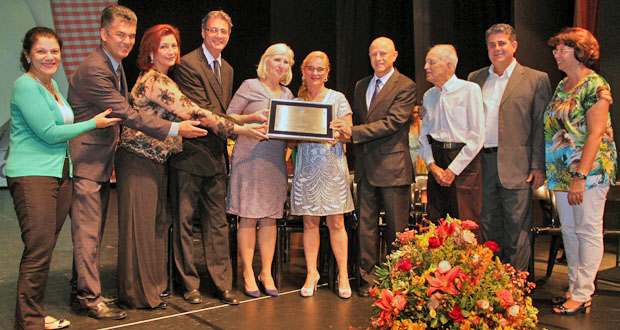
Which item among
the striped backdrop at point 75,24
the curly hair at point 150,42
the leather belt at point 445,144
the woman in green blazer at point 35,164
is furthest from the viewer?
the striped backdrop at point 75,24

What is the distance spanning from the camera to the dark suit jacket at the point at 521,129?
3617 mm

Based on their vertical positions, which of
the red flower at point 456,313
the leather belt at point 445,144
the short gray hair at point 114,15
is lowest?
the red flower at point 456,313

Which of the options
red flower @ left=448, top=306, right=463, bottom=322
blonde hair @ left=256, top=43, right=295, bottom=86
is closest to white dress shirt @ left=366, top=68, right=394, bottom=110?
blonde hair @ left=256, top=43, right=295, bottom=86

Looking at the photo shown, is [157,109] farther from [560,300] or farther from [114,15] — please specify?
[560,300]

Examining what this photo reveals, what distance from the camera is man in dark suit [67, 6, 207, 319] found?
3211 mm

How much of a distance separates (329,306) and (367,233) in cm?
59

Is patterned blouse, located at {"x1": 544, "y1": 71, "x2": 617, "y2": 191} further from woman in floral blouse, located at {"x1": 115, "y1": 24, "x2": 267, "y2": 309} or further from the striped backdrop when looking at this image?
the striped backdrop

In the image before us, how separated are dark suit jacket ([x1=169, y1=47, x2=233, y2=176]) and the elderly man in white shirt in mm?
1449

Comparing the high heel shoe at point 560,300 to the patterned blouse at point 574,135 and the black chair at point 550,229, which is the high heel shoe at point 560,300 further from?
the patterned blouse at point 574,135

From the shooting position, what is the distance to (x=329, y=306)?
11.8 feet

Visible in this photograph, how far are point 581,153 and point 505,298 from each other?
191cm

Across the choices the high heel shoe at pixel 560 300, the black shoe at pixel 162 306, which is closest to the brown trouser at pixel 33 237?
the black shoe at pixel 162 306

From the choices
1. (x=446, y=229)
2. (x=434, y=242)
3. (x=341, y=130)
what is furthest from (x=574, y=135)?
(x=434, y=242)

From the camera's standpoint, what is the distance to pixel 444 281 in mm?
1854
